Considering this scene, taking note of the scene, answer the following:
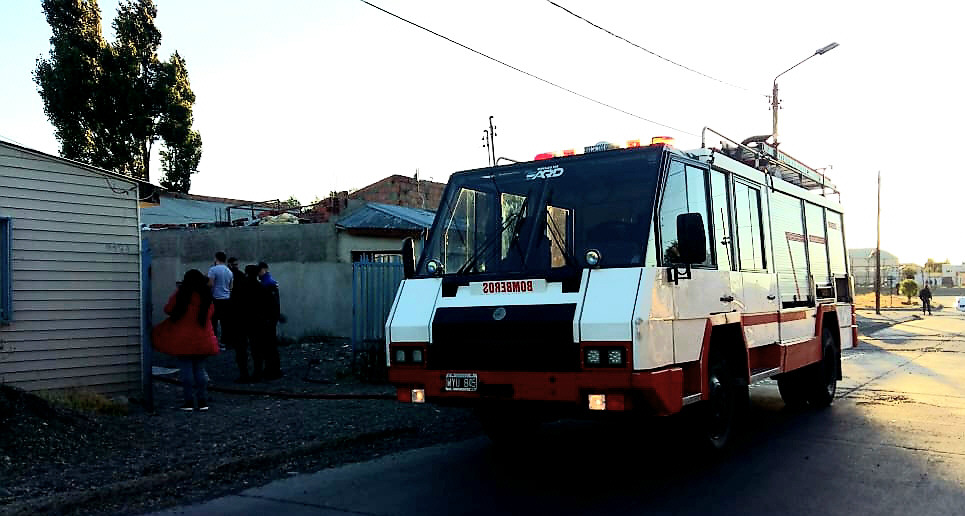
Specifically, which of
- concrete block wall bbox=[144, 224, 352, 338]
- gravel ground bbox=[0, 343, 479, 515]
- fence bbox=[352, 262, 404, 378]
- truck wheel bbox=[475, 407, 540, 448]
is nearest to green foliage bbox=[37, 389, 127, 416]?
gravel ground bbox=[0, 343, 479, 515]

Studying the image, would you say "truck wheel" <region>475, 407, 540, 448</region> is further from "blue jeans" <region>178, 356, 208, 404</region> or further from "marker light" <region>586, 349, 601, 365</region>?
"blue jeans" <region>178, 356, 208, 404</region>

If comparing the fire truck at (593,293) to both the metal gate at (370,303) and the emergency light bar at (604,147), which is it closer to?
the emergency light bar at (604,147)

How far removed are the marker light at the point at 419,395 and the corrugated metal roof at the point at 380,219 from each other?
11.9m

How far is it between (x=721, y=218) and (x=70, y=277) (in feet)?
24.2

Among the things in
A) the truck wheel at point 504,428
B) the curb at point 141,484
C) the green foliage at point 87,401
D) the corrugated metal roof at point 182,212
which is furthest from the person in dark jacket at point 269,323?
the corrugated metal roof at point 182,212

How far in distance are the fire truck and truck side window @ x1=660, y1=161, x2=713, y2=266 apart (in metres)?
0.02

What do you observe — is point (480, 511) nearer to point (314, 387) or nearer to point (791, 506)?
point (791, 506)

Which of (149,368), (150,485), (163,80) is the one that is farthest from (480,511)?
(163,80)

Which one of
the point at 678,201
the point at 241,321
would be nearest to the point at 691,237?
the point at 678,201

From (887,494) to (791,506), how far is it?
87 centimetres

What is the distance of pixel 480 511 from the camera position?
5.54m

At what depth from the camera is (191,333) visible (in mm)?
9250

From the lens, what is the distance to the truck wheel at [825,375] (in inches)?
396

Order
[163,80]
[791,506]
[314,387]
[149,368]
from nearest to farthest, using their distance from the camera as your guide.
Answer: [791,506], [149,368], [314,387], [163,80]
